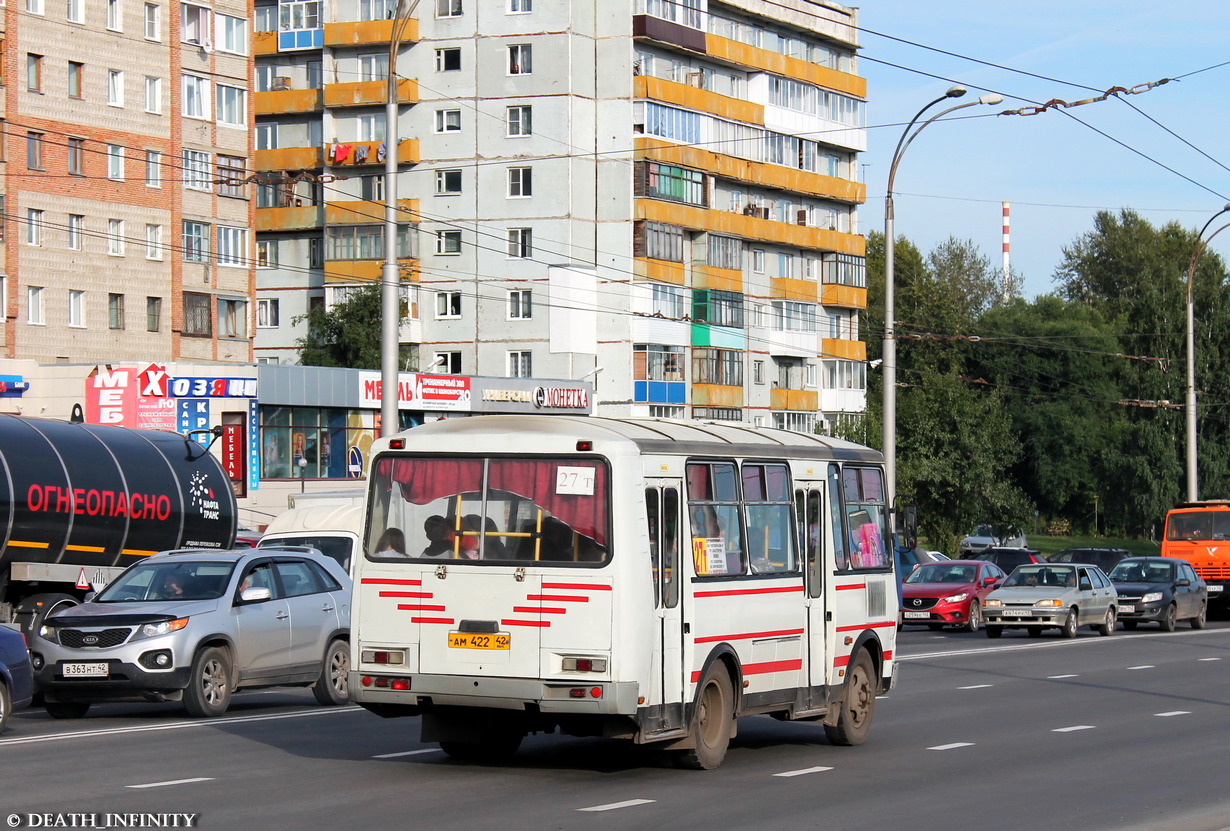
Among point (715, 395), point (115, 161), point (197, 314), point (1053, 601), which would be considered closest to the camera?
point (1053, 601)

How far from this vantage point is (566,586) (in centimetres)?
1184

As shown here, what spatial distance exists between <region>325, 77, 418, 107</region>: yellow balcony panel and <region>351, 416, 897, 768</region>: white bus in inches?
2386

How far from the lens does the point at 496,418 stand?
12.6 meters

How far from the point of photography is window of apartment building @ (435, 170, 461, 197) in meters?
72.0

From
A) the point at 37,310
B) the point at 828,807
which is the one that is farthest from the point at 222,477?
the point at 37,310

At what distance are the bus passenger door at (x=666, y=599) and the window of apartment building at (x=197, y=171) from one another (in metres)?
55.4

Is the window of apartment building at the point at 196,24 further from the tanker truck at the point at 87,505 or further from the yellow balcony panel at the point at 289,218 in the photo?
the tanker truck at the point at 87,505

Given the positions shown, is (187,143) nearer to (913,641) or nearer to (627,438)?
(913,641)

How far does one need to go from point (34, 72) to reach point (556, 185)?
20790mm

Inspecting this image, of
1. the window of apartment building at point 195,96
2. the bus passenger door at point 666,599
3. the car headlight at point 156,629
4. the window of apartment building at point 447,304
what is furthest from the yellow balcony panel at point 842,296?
the bus passenger door at point 666,599

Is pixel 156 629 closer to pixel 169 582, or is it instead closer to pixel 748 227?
pixel 169 582

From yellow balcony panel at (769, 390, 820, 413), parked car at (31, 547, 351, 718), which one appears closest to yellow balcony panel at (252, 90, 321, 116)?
yellow balcony panel at (769, 390, 820, 413)

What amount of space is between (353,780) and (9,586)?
9.31 meters

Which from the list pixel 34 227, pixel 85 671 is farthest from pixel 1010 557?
pixel 85 671
